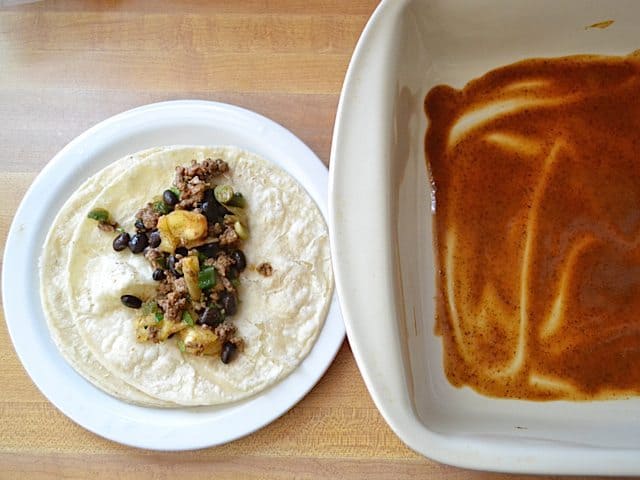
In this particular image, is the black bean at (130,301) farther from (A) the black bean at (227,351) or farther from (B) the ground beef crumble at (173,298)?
(A) the black bean at (227,351)

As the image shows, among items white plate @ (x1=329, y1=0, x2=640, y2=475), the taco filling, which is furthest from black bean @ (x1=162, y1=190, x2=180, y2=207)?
white plate @ (x1=329, y1=0, x2=640, y2=475)

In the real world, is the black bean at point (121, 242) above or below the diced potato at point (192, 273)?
above

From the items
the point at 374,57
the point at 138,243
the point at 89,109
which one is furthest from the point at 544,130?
the point at 89,109

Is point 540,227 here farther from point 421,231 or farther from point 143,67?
point 143,67

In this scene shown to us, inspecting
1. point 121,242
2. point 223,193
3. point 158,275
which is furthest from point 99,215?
point 223,193

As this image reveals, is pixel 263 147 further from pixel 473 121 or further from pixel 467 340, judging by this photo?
pixel 467 340

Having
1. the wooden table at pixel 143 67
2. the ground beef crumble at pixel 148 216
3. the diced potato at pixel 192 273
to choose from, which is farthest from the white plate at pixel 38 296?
the diced potato at pixel 192 273

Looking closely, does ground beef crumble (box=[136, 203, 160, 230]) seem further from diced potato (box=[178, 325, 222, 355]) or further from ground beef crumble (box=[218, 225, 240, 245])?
diced potato (box=[178, 325, 222, 355])
